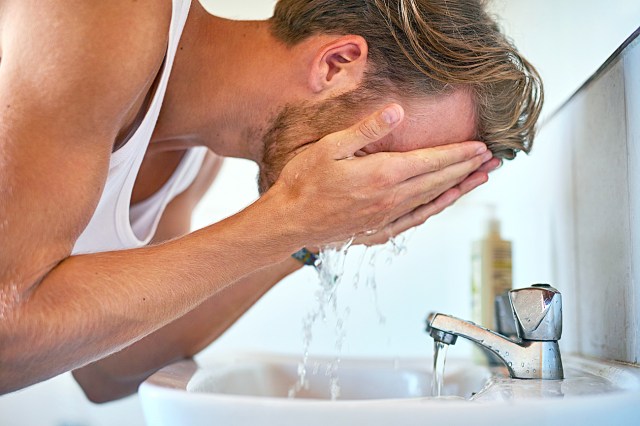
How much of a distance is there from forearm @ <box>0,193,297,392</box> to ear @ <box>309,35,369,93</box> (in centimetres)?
23

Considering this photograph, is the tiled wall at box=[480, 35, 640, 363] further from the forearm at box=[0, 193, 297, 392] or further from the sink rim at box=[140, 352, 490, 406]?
the forearm at box=[0, 193, 297, 392]

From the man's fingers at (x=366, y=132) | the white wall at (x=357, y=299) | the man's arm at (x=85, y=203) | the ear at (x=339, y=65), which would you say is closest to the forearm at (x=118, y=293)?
the man's arm at (x=85, y=203)

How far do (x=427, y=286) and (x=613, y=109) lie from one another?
0.79m

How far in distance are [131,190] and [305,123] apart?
28 cm

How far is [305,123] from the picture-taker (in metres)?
1.03

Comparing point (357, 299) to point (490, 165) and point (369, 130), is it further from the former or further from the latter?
point (369, 130)

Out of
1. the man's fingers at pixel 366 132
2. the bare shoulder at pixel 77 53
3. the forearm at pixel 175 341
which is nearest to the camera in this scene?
the bare shoulder at pixel 77 53

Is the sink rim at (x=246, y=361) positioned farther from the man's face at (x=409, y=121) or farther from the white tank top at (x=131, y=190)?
the man's face at (x=409, y=121)

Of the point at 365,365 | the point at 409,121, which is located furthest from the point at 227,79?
the point at 365,365

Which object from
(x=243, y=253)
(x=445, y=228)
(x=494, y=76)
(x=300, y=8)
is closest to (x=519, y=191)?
(x=445, y=228)

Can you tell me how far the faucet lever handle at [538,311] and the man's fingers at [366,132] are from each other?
254 millimetres

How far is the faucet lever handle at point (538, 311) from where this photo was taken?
882 millimetres

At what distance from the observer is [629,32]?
0.93 meters

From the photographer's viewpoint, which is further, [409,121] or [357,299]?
[357,299]
